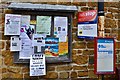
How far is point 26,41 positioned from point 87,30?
1065 mm

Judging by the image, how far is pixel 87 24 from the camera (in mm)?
4316

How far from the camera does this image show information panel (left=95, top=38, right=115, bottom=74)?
13.0ft

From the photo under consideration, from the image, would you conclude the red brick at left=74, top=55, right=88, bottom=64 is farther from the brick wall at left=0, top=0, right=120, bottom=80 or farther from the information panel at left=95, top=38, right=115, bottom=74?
the information panel at left=95, top=38, right=115, bottom=74

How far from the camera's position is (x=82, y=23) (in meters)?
4.48

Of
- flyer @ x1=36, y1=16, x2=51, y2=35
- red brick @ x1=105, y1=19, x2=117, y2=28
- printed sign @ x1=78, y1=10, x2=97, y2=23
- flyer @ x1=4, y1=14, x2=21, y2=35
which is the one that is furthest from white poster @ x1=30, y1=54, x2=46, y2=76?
red brick @ x1=105, y1=19, x2=117, y2=28

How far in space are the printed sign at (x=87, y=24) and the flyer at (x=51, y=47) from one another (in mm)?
462

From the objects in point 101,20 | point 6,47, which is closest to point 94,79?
point 101,20

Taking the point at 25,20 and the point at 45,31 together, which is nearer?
the point at 25,20

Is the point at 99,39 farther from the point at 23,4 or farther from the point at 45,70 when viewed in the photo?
the point at 23,4

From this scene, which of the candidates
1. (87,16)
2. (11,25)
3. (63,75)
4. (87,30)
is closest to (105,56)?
(87,30)

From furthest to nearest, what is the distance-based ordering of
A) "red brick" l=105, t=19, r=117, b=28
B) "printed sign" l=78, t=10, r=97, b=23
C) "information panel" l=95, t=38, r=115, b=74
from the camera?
1. "red brick" l=105, t=19, r=117, b=28
2. "printed sign" l=78, t=10, r=97, b=23
3. "information panel" l=95, t=38, r=115, b=74

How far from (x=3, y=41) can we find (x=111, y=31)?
1999mm

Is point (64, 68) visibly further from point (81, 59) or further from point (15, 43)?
point (15, 43)

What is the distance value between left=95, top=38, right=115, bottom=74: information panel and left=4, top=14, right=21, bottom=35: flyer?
1.37 m
